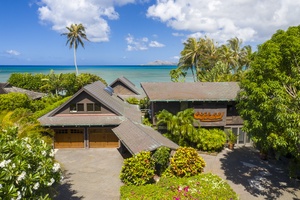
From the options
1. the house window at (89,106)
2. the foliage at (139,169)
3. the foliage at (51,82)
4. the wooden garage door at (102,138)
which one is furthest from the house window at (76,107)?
the foliage at (51,82)

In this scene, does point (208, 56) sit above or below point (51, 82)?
above

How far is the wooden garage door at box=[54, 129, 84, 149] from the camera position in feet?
90.7

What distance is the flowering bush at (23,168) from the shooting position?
9.43 metres

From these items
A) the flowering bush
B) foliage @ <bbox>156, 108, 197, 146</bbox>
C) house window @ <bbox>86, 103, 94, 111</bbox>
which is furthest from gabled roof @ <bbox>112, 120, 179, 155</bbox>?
the flowering bush

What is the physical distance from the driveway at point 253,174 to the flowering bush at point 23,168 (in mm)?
13058

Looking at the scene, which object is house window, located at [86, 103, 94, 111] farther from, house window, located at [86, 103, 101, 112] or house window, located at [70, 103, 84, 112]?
house window, located at [70, 103, 84, 112]

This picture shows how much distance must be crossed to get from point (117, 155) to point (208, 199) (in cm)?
1284

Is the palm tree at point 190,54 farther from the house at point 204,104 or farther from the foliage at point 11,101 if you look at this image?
the foliage at point 11,101

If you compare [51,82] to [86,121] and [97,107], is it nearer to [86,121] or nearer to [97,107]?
[97,107]

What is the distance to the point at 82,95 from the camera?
90.3 ft

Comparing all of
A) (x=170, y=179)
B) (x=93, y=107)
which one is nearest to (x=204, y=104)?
(x=170, y=179)

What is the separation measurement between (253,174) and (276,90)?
9.62 meters

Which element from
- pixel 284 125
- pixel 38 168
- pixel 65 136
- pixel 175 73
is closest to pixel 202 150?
pixel 284 125

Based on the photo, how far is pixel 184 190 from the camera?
1598 centimetres
